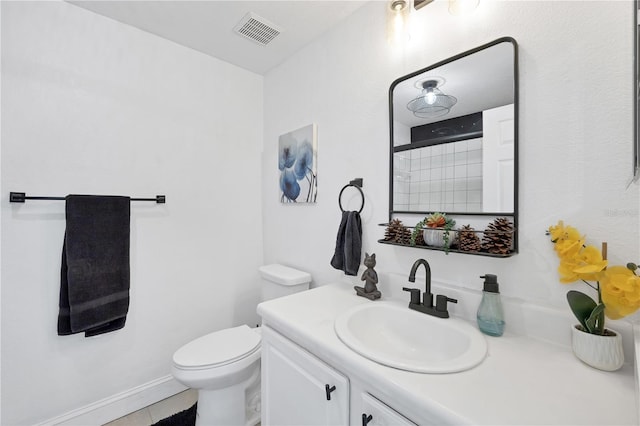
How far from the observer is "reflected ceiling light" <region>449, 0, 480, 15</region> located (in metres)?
1.05

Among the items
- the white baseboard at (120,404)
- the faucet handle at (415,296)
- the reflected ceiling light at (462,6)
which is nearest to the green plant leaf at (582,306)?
the faucet handle at (415,296)

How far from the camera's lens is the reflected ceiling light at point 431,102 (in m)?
1.15

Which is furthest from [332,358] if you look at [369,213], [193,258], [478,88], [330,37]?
[330,37]

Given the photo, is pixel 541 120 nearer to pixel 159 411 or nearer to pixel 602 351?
pixel 602 351

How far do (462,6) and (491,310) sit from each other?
1143mm

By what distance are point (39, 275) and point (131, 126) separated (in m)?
0.93

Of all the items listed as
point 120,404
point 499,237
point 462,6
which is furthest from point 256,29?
point 120,404

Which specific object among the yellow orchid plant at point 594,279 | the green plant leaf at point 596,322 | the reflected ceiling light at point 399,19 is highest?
the reflected ceiling light at point 399,19

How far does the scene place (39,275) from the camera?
1405mm

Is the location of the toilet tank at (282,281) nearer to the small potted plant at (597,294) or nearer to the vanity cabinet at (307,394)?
the vanity cabinet at (307,394)

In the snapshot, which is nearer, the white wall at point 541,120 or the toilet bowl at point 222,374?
the white wall at point 541,120

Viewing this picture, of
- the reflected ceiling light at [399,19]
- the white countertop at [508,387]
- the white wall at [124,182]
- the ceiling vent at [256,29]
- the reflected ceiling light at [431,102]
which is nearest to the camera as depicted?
the white countertop at [508,387]

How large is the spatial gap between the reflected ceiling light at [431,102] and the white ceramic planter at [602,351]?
89 centimetres

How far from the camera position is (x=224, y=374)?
4.39 feet
